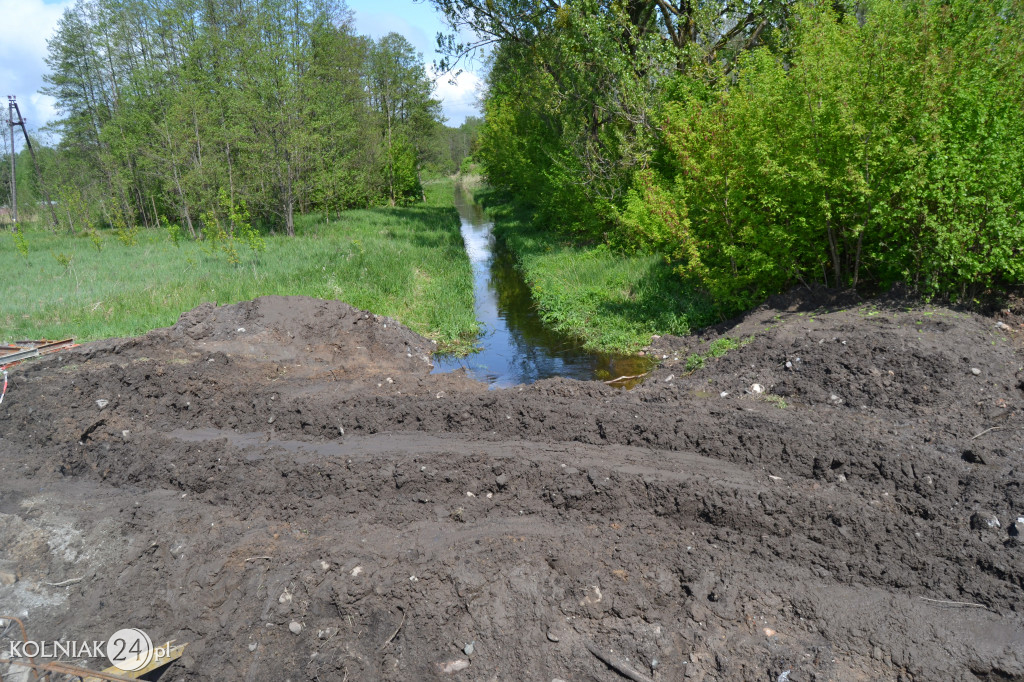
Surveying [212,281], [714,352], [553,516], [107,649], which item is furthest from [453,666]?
[212,281]

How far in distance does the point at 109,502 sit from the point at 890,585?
21.6 ft

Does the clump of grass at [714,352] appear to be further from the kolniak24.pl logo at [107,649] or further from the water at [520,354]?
the kolniak24.pl logo at [107,649]

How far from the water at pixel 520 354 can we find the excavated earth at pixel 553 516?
73.3 inches

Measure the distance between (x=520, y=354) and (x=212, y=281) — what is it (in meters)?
7.61

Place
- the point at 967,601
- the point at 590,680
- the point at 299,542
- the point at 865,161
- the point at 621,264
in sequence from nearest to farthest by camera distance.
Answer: the point at 590,680 < the point at 967,601 < the point at 299,542 < the point at 865,161 < the point at 621,264

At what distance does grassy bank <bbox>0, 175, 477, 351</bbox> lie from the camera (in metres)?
11.6

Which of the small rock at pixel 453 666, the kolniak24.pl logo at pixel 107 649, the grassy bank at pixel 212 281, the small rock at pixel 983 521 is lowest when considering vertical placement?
the small rock at pixel 453 666

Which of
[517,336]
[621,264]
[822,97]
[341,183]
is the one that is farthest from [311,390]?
[341,183]

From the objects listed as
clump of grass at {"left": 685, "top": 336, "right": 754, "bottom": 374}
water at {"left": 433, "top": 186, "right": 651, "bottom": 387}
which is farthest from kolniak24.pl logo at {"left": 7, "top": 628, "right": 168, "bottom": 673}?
clump of grass at {"left": 685, "top": 336, "right": 754, "bottom": 374}

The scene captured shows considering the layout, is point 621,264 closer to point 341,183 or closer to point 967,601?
point 967,601

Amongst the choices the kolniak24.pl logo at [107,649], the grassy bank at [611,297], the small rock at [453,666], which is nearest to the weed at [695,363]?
the grassy bank at [611,297]

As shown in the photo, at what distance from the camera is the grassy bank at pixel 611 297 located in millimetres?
11125

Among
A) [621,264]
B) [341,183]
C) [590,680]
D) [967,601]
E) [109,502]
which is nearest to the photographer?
[590,680]

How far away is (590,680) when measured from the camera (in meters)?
3.80
